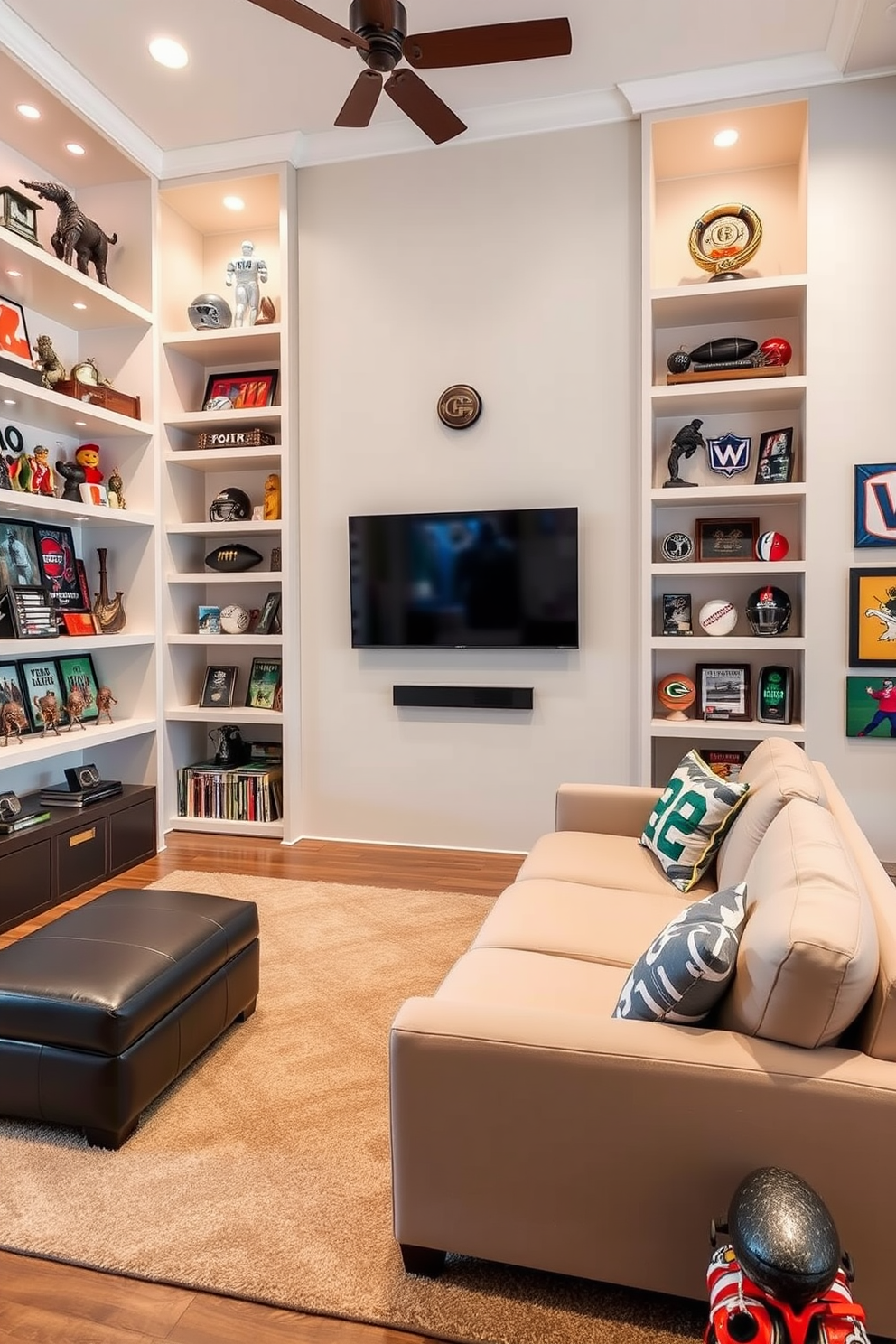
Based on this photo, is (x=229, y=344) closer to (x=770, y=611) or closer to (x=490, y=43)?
(x=490, y=43)

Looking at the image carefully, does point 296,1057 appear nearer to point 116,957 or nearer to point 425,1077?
point 116,957

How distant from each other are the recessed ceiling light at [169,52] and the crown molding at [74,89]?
39 centimetres

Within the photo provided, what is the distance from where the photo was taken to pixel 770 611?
149 inches

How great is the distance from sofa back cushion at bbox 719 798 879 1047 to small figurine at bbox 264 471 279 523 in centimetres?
348

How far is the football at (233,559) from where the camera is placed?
4527 mm

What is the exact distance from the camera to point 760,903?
1.48 metres

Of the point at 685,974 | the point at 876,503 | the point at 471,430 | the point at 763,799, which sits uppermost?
the point at 471,430

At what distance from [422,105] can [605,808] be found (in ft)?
8.38

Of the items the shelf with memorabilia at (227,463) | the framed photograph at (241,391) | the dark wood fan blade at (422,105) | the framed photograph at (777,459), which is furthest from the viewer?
the framed photograph at (241,391)

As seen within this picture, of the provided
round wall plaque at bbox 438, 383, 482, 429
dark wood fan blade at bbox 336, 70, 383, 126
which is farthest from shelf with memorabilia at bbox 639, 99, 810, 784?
dark wood fan blade at bbox 336, 70, 383, 126

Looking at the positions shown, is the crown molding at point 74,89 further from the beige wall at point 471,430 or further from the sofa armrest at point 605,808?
the sofa armrest at point 605,808

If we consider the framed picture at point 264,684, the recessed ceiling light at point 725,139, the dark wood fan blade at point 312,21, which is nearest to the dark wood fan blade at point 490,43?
the dark wood fan blade at point 312,21

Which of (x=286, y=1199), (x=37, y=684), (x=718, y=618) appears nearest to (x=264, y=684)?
(x=37, y=684)

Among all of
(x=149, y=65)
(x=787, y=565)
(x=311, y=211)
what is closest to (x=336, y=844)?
(x=787, y=565)
